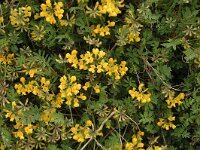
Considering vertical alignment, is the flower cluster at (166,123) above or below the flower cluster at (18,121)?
below

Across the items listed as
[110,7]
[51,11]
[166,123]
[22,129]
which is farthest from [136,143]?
[51,11]

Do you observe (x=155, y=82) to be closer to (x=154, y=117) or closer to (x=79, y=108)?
(x=154, y=117)

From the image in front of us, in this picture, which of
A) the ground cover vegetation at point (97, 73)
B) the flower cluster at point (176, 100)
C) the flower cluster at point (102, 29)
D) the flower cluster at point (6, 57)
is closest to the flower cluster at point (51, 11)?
the ground cover vegetation at point (97, 73)

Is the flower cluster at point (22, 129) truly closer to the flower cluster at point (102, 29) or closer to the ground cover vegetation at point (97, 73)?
the ground cover vegetation at point (97, 73)

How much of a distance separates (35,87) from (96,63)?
0.36 metres

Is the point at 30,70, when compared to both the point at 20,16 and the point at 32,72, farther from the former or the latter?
the point at 20,16

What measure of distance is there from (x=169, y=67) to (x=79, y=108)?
23.1 inches

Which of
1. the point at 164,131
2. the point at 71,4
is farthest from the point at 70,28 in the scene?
the point at 164,131

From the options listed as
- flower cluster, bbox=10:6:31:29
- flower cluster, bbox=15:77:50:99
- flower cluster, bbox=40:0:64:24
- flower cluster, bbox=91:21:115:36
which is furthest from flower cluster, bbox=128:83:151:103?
flower cluster, bbox=10:6:31:29

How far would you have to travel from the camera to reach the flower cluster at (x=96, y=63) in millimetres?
2232

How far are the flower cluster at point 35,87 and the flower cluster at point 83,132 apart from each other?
0.25 meters

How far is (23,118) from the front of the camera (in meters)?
2.26

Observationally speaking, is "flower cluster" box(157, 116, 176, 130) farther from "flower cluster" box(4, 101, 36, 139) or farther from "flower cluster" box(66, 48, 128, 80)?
"flower cluster" box(4, 101, 36, 139)

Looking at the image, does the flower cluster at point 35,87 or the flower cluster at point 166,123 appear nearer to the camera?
the flower cluster at point 35,87
